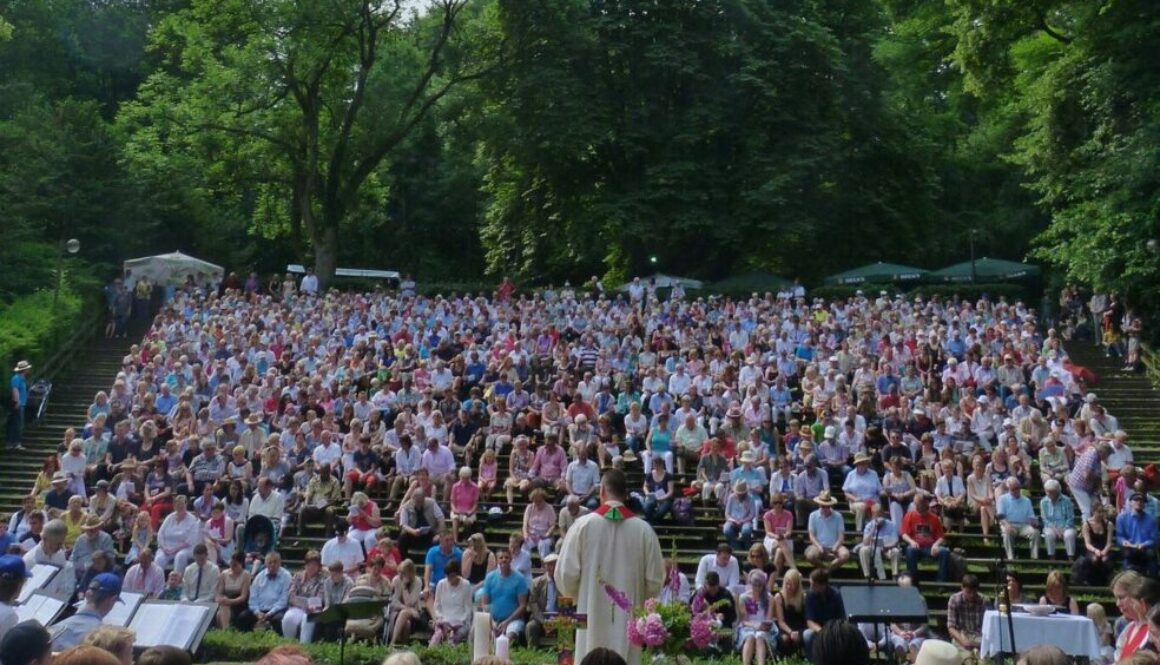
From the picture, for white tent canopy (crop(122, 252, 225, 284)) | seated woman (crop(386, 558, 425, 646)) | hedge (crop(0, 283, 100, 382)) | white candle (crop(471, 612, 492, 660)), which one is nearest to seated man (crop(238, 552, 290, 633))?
seated woman (crop(386, 558, 425, 646))

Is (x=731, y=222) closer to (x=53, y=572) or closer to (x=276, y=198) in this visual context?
(x=276, y=198)

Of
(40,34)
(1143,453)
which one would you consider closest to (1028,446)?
(1143,453)

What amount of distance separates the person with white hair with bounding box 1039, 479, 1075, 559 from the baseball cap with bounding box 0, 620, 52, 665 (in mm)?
13021

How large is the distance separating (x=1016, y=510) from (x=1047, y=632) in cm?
515

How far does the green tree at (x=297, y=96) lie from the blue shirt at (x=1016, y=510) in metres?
25.9

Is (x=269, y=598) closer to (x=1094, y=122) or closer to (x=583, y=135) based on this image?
(x=1094, y=122)

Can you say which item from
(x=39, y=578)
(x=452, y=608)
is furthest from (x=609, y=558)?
(x=452, y=608)

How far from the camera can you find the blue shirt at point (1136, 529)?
1431cm

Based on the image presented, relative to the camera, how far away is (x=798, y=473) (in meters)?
16.2

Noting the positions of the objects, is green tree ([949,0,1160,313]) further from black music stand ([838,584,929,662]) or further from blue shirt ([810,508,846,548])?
black music stand ([838,584,929,662])

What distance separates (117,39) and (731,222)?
28.9 meters

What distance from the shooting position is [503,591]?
13.1 meters

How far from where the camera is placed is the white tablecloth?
34.1 ft

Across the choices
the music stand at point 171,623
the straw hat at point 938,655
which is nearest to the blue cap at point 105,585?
the music stand at point 171,623
